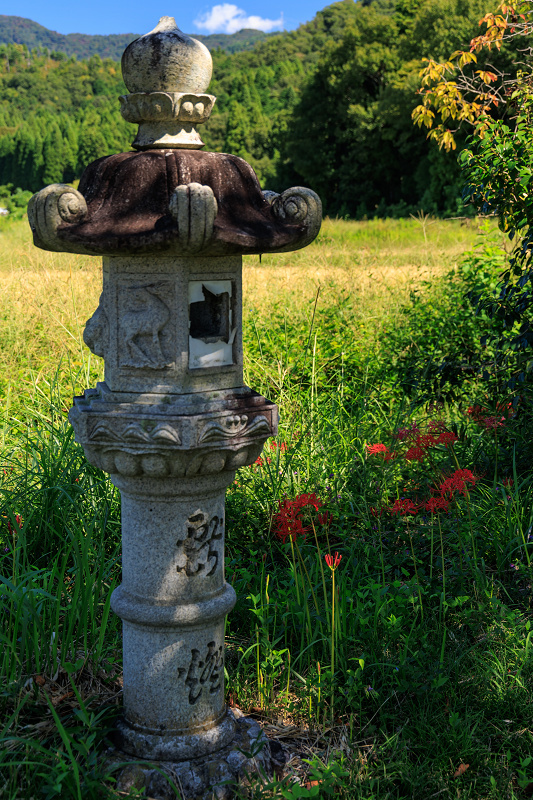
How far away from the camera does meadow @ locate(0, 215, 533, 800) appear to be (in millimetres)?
2139

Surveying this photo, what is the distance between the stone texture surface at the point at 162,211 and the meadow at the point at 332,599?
1.03 meters

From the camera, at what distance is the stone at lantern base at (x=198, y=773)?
1936 millimetres

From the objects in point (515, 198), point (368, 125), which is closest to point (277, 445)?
point (515, 198)

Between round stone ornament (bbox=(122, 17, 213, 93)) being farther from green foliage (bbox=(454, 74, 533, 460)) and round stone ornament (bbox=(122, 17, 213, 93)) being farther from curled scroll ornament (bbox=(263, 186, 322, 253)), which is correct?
green foliage (bbox=(454, 74, 533, 460))

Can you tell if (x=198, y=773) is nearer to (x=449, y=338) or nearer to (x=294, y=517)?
(x=294, y=517)

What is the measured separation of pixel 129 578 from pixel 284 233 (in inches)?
42.3

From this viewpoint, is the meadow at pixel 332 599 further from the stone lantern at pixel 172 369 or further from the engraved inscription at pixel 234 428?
the engraved inscription at pixel 234 428

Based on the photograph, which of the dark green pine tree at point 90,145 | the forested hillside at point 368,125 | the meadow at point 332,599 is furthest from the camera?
the dark green pine tree at point 90,145

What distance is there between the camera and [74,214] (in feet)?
5.89

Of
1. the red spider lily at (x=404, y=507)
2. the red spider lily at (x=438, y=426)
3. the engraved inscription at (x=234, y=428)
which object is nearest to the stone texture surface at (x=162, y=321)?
the engraved inscription at (x=234, y=428)

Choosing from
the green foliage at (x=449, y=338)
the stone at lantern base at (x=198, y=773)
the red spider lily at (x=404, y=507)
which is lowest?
the stone at lantern base at (x=198, y=773)

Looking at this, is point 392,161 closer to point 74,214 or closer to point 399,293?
point 399,293

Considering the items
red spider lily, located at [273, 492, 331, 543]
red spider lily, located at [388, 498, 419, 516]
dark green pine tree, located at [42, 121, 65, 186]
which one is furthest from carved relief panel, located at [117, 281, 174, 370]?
dark green pine tree, located at [42, 121, 65, 186]

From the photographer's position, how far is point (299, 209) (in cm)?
196
